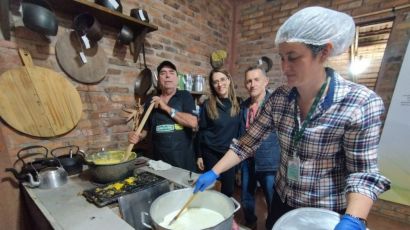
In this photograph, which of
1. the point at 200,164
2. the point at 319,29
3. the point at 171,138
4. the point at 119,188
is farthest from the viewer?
the point at 200,164

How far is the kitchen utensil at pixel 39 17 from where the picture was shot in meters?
1.14

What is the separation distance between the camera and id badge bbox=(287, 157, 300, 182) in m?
0.78

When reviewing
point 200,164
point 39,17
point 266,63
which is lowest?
point 200,164

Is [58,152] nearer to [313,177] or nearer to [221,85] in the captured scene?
[221,85]

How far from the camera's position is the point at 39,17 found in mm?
1163

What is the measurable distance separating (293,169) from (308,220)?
A: 0.77 feet

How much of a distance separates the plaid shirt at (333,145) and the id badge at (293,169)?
1 centimetres

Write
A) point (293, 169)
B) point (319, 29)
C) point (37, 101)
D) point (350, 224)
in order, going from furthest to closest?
point (37, 101), point (293, 169), point (319, 29), point (350, 224)

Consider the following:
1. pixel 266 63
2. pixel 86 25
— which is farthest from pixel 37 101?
pixel 266 63

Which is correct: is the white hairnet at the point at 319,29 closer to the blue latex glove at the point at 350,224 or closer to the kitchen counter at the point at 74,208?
the blue latex glove at the point at 350,224

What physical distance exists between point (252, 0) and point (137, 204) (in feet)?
9.37

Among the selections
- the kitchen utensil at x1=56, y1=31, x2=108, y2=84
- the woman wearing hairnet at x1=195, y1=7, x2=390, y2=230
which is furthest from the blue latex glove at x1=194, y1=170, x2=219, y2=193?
the kitchen utensil at x1=56, y1=31, x2=108, y2=84

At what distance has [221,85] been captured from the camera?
179cm

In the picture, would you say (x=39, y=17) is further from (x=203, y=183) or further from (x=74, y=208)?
(x=203, y=183)
